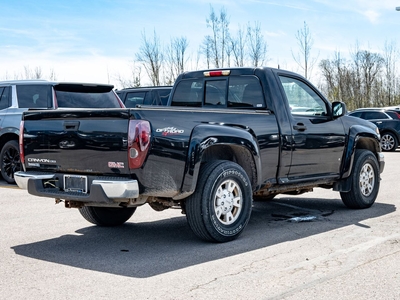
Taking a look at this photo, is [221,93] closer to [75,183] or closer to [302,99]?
[302,99]

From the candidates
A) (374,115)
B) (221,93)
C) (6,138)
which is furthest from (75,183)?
(374,115)

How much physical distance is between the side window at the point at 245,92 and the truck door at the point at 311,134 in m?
0.37

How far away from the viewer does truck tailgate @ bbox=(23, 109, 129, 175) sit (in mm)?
5586

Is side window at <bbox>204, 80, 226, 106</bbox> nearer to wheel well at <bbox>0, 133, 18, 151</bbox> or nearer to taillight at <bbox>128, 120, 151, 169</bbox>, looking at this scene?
taillight at <bbox>128, 120, 151, 169</bbox>

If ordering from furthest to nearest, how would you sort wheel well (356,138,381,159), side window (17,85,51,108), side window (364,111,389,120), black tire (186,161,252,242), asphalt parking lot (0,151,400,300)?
side window (364,111,389,120), side window (17,85,51,108), wheel well (356,138,381,159), black tire (186,161,252,242), asphalt parking lot (0,151,400,300)

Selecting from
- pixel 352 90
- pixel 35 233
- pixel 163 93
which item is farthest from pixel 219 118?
pixel 352 90

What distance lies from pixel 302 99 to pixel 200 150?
227 centimetres

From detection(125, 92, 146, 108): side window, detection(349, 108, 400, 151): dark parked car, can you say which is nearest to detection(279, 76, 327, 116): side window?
detection(125, 92, 146, 108): side window

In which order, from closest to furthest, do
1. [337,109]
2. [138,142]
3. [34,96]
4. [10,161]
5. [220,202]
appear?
[138,142]
[220,202]
[337,109]
[34,96]
[10,161]

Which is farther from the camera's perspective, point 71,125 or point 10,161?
point 10,161

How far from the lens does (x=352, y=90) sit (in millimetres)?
42625

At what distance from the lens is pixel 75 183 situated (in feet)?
19.3

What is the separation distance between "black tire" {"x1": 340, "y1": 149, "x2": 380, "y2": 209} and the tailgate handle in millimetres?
4002

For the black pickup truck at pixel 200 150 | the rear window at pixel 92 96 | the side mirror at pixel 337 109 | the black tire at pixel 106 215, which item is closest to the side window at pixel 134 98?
the rear window at pixel 92 96
